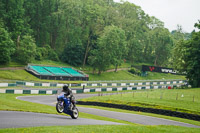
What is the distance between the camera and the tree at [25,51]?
235 ft

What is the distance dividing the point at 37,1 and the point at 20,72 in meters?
32.7

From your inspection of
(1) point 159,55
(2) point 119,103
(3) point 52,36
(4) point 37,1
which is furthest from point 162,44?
(2) point 119,103

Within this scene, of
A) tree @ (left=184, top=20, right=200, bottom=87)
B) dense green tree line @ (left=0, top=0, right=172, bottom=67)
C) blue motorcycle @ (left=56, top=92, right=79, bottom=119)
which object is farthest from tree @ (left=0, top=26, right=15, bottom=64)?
blue motorcycle @ (left=56, top=92, right=79, bottom=119)

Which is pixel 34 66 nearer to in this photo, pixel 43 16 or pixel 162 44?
pixel 43 16

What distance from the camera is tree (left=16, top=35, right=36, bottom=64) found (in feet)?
235

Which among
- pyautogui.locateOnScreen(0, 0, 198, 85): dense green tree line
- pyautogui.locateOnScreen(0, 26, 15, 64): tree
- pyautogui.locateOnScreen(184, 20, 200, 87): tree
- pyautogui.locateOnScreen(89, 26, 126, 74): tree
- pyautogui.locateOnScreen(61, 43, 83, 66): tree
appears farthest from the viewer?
pyautogui.locateOnScreen(61, 43, 83, 66): tree

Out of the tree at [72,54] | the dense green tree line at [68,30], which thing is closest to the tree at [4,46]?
the dense green tree line at [68,30]

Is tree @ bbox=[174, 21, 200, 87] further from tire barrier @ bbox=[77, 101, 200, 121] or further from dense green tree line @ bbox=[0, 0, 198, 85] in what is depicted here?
tire barrier @ bbox=[77, 101, 200, 121]

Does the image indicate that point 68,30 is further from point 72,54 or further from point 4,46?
point 4,46

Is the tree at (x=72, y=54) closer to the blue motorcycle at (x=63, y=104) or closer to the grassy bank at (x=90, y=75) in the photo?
the grassy bank at (x=90, y=75)

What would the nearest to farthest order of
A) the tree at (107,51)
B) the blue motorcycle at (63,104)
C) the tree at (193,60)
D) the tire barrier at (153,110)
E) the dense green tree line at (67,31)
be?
the blue motorcycle at (63,104)
the tire barrier at (153,110)
the tree at (193,60)
the dense green tree line at (67,31)
the tree at (107,51)

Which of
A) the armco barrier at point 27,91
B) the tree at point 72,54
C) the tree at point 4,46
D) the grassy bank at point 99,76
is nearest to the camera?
the armco barrier at point 27,91

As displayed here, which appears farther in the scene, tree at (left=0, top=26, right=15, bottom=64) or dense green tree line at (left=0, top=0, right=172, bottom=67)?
dense green tree line at (left=0, top=0, right=172, bottom=67)

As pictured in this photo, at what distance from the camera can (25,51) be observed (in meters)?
71.7
